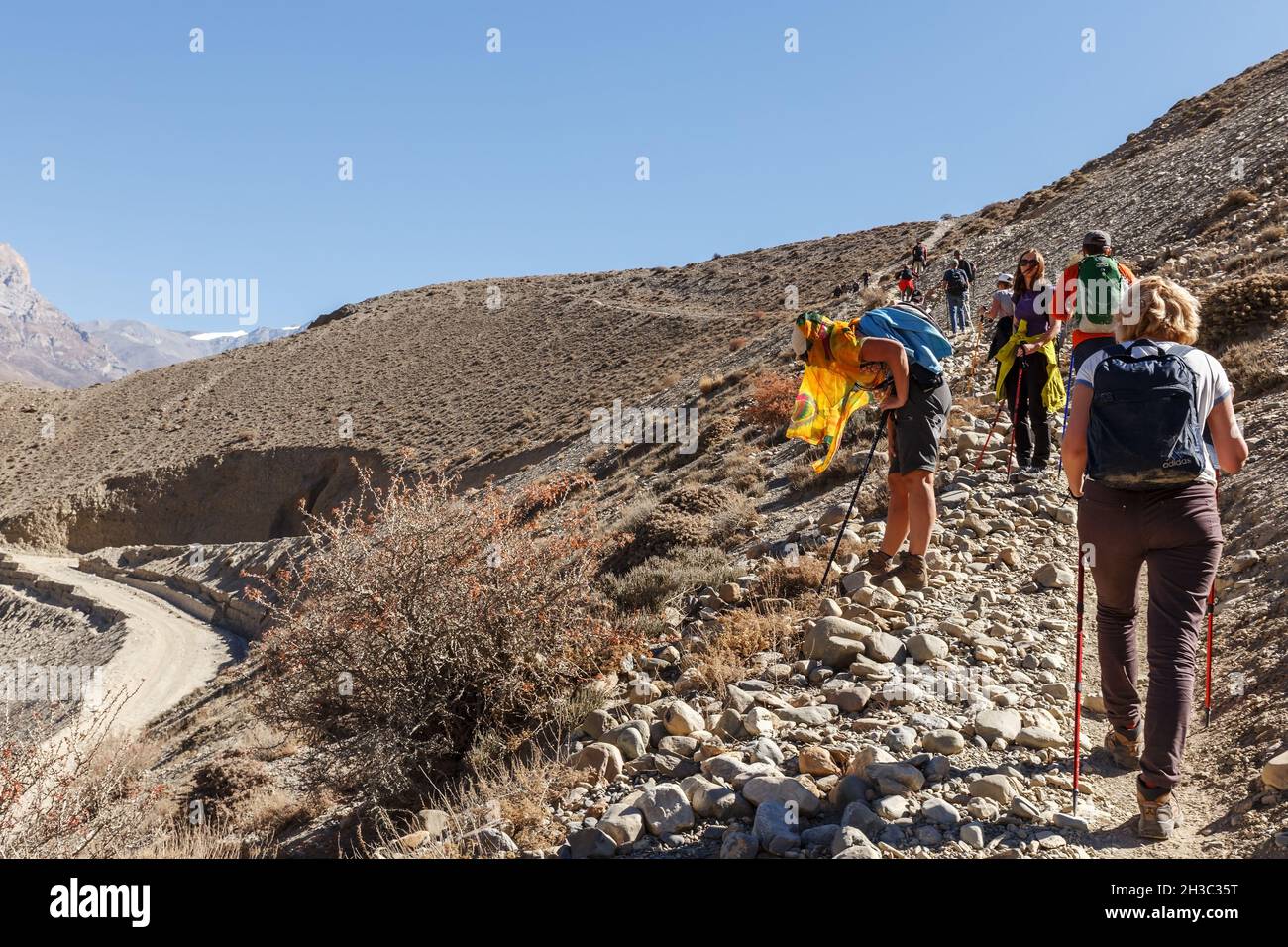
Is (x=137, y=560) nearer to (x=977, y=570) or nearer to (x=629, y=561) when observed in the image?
(x=629, y=561)

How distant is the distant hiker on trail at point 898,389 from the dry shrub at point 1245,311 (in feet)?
22.0

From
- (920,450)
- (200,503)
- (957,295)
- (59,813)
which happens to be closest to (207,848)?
(59,813)

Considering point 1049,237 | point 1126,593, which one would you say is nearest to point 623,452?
point 1049,237

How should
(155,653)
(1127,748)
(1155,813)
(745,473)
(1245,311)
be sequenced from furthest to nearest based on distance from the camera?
(155,653), (745,473), (1245,311), (1127,748), (1155,813)

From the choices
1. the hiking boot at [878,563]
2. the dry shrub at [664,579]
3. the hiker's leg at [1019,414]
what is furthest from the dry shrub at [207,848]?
the hiker's leg at [1019,414]

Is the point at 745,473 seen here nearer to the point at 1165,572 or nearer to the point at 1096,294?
the point at 1096,294

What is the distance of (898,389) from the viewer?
543cm

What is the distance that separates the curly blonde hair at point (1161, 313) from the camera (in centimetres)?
343

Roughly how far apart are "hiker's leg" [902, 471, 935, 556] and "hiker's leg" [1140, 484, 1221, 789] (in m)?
2.19

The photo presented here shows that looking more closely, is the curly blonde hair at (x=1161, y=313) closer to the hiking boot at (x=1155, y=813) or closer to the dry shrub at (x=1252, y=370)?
the hiking boot at (x=1155, y=813)

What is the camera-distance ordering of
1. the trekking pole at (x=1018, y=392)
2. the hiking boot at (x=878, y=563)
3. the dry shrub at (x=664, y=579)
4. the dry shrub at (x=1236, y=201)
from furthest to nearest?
the dry shrub at (x=1236, y=201), the trekking pole at (x=1018, y=392), the dry shrub at (x=664, y=579), the hiking boot at (x=878, y=563)

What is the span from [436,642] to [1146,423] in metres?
4.50
